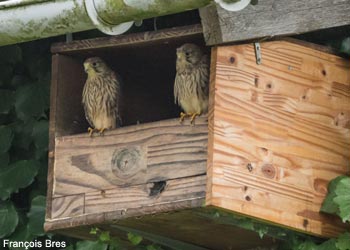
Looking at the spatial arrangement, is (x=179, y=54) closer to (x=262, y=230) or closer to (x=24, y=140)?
(x=262, y=230)

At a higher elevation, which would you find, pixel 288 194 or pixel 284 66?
pixel 284 66

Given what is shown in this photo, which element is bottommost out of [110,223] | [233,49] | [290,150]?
[110,223]

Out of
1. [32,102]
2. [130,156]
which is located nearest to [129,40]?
[130,156]

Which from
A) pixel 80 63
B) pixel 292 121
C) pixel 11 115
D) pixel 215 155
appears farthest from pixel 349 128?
pixel 11 115

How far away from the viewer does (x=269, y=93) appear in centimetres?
489

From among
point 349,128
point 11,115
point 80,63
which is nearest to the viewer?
point 349,128

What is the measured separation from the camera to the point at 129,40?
5.08 m

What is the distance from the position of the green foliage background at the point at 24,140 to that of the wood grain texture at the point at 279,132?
0.83m

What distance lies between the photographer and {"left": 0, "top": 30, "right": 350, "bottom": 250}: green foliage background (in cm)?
553

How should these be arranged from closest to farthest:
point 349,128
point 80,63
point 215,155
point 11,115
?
point 215,155, point 349,128, point 80,63, point 11,115

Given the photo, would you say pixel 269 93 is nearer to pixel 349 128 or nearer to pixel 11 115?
pixel 349 128

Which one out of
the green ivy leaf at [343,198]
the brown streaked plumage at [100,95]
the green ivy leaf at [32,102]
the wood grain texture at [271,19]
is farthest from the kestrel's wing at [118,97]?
the green ivy leaf at [343,198]

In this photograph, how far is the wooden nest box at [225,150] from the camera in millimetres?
4734

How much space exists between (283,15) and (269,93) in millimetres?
276
